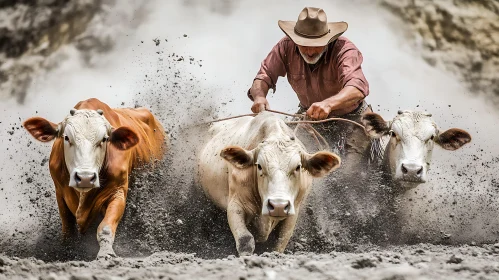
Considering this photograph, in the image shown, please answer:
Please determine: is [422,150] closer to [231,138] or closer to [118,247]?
[231,138]

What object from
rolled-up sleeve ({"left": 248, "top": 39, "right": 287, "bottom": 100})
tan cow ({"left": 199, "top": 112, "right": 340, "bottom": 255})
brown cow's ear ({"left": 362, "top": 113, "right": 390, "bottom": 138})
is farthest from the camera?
rolled-up sleeve ({"left": 248, "top": 39, "right": 287, "bottom": 100})

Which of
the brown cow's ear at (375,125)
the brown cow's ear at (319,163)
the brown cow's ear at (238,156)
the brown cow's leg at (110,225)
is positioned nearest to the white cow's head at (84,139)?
the brown cow's leg at (110,225)

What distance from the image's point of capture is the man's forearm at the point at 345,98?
7211mm

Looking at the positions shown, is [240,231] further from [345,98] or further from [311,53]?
[311,53]

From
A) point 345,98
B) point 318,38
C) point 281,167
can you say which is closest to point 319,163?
point 281,167

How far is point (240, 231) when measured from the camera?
6.36 m

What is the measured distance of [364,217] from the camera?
24.3 ft

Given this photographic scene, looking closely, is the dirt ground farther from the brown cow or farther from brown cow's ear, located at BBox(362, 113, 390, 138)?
brown cow's ear, located at BBox(362, 113, 390, 138)

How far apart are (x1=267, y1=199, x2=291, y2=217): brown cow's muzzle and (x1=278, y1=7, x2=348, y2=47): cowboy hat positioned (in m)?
2.28

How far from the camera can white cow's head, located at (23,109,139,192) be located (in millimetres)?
6340

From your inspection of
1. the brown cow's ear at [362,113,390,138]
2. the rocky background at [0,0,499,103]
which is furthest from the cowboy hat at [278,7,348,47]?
the rocky background at [0,0,499,103]

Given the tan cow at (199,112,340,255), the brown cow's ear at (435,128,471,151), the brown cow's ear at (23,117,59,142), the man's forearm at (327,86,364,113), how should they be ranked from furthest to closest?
the brown cow's ear at (435,128,471,151), the man's forearm at (327,86,364,113), the brown cow's ear at (23,117,59,142), the tan cow at (199,112,340,255)

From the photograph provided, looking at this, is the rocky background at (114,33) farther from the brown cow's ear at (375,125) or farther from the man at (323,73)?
the brown cow's ear at (375,125)

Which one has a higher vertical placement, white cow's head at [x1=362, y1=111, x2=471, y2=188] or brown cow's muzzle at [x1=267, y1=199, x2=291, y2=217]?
brown cow's muzzle at [x1=267, y1=199, x2=291, y2=217]
